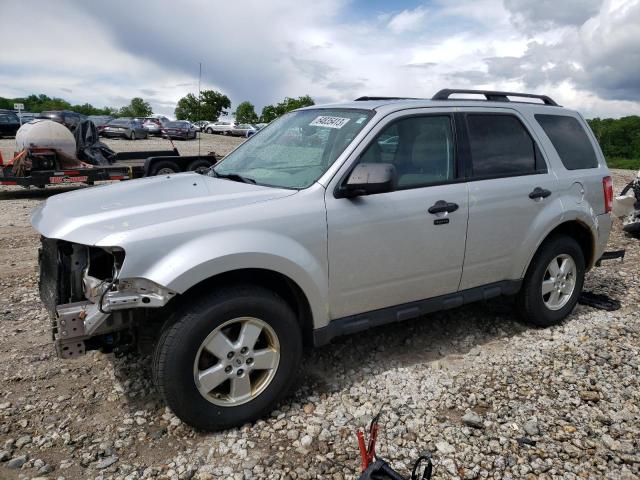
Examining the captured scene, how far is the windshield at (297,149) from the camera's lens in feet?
11.7

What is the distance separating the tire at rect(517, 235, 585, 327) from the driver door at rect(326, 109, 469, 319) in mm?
915

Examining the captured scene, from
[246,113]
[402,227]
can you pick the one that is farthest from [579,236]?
[246,113]

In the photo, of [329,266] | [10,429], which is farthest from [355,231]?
[10,429]

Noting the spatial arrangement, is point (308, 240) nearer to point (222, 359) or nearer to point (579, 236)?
point (222, 359)

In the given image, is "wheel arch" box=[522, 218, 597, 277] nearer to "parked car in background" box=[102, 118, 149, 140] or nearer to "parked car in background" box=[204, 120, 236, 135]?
"parked car in background" box=[102, 118, 149, 140]

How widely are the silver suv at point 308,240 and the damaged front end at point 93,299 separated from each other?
1 cm

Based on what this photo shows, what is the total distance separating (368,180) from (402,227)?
517mm

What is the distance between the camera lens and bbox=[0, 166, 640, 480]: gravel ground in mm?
2914

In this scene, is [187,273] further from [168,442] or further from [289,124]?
[289,124]

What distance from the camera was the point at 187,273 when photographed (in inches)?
110

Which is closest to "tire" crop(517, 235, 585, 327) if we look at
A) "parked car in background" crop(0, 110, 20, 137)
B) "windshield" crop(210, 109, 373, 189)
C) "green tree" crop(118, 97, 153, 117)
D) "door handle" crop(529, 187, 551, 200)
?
"door handle" crop(529, 187, 551, 200)

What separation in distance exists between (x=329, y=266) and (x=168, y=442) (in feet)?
4.63

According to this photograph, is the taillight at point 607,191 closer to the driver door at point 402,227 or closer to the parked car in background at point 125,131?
the driver door at point 402,227

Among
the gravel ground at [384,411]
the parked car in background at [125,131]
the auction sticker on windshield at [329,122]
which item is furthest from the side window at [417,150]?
the parked car in background at [125,131]
